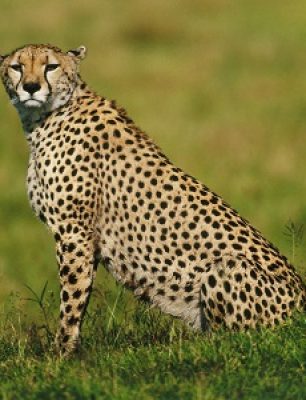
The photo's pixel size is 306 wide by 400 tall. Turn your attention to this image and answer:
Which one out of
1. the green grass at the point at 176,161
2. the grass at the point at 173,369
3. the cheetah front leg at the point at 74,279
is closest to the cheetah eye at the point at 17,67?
the cheetah front leg at the point at 74,279

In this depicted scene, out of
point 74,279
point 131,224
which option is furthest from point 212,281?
point 74,279

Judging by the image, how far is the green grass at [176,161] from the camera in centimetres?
562

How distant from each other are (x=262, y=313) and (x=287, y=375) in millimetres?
848

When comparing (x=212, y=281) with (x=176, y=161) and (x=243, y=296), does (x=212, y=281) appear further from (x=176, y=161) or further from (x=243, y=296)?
(x=176, y=161)

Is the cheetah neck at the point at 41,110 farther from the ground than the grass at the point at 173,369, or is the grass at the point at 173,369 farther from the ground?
the cheetah neck at the point at 41,110

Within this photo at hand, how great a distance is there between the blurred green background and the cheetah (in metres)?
1.27

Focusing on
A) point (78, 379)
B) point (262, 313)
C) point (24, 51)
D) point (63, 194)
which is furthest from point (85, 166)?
point (78, 379)

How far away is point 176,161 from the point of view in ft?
46.3

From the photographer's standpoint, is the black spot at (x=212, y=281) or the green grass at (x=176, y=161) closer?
the green grass at (x=176, y=161)

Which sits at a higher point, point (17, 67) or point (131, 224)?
point (17, 67)

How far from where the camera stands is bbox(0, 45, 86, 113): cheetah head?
667 centimetres

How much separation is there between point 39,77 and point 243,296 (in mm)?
1415

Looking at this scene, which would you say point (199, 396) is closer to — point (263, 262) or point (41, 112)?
point (263, 262)

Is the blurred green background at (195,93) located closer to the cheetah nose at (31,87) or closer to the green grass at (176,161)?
the green grass at (176,161)
